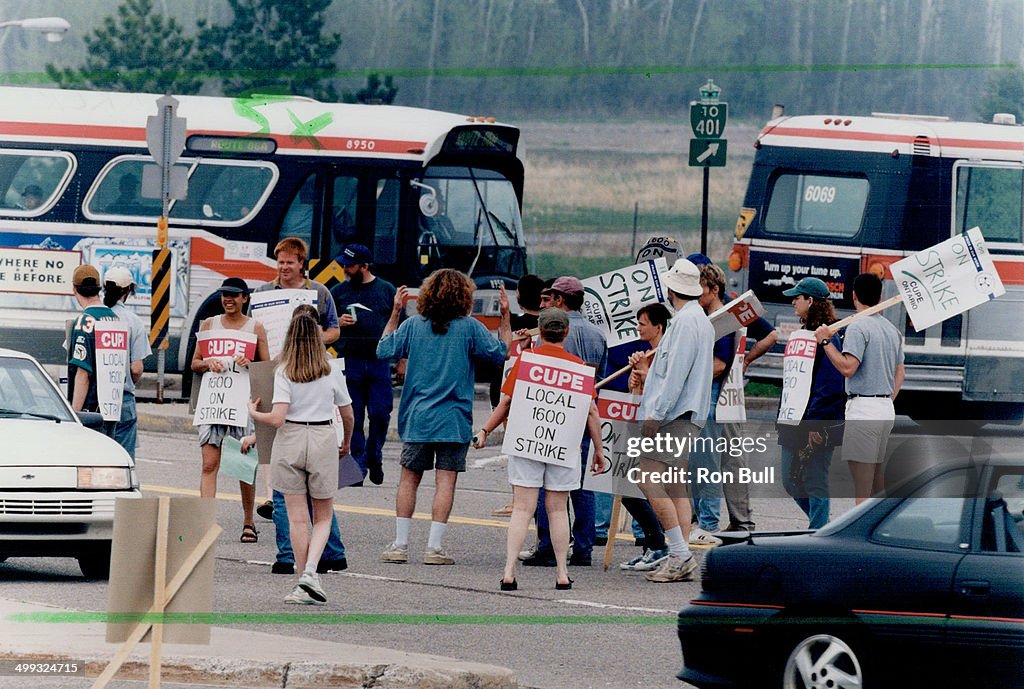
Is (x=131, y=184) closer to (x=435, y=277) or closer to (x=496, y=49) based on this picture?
(x=435, y=277)

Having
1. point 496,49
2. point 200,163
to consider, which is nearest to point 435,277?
point 496,49

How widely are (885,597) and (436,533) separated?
13.0 ft

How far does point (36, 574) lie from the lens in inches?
370

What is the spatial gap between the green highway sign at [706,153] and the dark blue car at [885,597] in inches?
52.7

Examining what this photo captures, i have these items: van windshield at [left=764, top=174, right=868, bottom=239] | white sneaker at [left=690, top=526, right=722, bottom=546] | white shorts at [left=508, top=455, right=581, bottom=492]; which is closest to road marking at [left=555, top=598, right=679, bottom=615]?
white shorts at [left=508, top=455, right=581, bottom=492]

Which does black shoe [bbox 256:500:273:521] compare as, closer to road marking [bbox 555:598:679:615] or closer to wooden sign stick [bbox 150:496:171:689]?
road marking [bbox 555:598:679:615]

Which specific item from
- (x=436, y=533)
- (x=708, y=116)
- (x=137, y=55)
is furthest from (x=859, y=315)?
(x=137, y=55)

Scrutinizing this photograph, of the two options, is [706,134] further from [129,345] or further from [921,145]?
[129,345]

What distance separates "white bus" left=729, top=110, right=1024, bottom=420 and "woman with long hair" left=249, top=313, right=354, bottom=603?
6.58 ft

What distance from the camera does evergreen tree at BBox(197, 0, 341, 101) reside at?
5777 millimetres

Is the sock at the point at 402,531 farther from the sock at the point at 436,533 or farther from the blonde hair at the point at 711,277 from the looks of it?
the blonde hair at the point at 711,277

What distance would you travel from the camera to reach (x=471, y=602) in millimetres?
8711

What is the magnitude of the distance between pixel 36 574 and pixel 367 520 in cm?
245

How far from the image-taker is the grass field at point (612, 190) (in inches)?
216
